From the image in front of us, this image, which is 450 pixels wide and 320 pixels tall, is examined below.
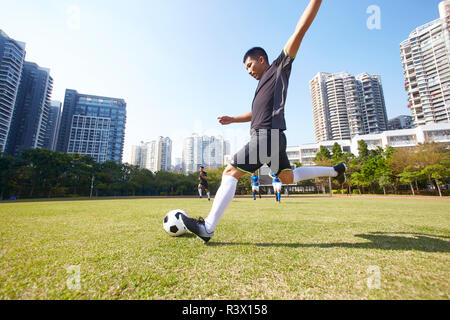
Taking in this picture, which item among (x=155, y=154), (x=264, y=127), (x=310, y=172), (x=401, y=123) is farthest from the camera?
(x=401, y=123)

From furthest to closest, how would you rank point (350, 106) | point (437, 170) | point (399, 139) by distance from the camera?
point (350, 106) < point (399, 139) < point (437, 170)

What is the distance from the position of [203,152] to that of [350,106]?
71288 mm

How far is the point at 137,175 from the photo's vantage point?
38.8 metres

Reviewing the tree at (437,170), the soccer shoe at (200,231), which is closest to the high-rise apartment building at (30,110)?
the soccer shoe at (200,231)

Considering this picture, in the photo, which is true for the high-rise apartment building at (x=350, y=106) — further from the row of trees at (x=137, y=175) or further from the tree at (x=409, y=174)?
the tree at (x=409, y=174)

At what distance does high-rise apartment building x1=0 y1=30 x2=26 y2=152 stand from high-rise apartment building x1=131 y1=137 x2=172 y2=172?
40.2 m

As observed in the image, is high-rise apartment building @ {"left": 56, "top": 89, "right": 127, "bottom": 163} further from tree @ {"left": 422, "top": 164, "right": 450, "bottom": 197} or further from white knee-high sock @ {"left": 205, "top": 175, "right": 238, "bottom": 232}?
tree @ {"left": 422, "top": 164, "right": 450, "bottom": 197}

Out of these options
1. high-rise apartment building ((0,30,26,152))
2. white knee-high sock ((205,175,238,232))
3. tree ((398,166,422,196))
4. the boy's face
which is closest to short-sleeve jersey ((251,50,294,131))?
the boy's face

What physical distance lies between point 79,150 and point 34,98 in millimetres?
23464

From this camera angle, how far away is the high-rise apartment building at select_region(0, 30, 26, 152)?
51562mm

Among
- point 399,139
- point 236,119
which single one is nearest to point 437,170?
point 399,139

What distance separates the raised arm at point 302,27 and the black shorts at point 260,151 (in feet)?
3.21

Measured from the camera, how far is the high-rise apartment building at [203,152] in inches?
2420

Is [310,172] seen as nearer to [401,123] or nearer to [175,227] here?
[175,227]
